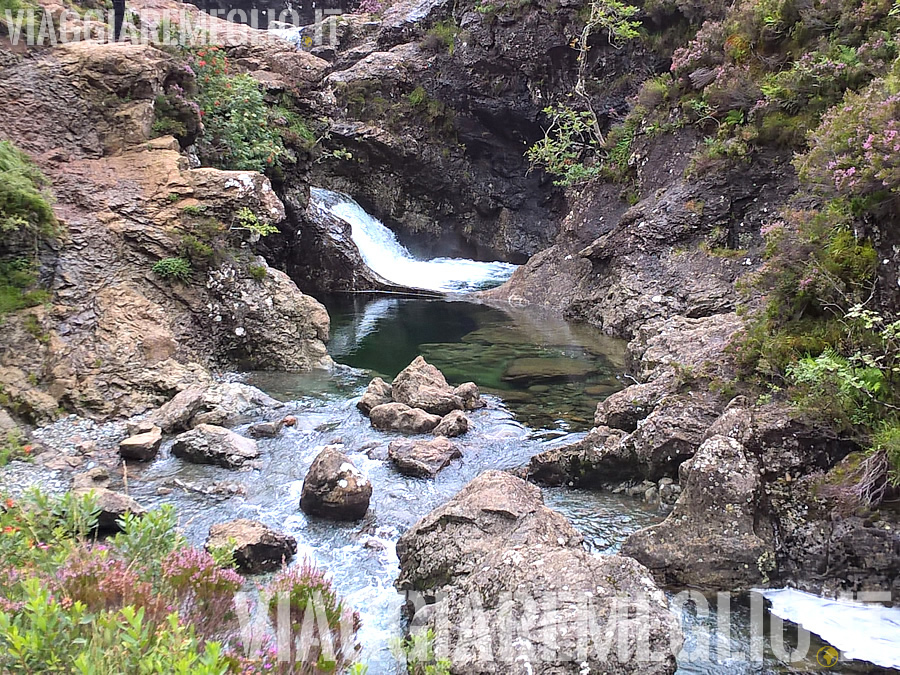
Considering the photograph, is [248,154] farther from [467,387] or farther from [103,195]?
[467,387]

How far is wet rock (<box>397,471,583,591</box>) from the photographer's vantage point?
514 cm

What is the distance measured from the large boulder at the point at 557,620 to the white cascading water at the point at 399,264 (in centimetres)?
1977

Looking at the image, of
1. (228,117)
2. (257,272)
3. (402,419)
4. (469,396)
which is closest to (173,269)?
(257,272)

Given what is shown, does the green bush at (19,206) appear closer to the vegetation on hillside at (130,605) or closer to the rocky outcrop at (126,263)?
the rocky outcrop at (126,263)

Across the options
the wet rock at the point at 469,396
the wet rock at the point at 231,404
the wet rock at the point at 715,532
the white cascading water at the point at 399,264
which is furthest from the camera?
the white cascading water at the point at 399,264

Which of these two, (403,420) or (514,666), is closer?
(514,666)

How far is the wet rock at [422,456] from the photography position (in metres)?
7.76

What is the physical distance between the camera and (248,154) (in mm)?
15359

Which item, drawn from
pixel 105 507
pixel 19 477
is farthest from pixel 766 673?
pixel 19 477

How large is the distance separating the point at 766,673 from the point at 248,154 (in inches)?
589

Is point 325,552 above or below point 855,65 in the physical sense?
below

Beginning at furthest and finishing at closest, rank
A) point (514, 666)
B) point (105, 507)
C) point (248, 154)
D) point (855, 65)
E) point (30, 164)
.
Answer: point (248, 154) < point (855, 65) < point (30, 164) < point (105, 507) < point (514, 666)

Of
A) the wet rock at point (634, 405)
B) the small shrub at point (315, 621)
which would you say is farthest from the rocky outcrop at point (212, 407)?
the wet rock at point (634, 405)

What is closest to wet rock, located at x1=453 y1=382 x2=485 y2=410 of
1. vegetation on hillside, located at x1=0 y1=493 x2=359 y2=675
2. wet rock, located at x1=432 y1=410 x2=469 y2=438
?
wet rock, located at x1=432 y1=410 x2=469 y2=438
